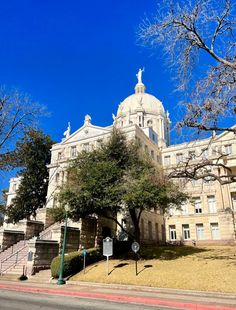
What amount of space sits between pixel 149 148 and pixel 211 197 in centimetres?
1239

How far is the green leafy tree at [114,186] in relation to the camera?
69.2 ft

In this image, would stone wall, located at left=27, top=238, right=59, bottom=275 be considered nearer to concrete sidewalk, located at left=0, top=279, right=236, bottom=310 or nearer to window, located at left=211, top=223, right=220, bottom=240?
concrete sidewalk, located at left=0, top=279, right=236, bottom=310

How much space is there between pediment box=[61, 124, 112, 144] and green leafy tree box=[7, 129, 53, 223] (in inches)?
209

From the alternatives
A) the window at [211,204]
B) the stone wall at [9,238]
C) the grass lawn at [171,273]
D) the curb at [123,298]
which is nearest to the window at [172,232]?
the window at [211,204]

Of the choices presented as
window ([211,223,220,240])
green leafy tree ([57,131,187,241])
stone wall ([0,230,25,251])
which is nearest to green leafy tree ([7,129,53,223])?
stone wall ([0,230,25,251])

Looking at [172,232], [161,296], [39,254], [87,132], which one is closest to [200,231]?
[172,232]

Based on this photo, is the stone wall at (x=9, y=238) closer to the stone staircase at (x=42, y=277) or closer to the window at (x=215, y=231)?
the stone staircase at (x=42, y=277)

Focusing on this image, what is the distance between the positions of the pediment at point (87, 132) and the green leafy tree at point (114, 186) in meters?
16.7

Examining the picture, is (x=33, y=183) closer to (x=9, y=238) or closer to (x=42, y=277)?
(x=9, y=238)

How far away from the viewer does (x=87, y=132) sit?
44.3 meters

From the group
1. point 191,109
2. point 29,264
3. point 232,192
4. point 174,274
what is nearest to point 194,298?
point 174,274

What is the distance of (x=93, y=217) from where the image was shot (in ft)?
96.6

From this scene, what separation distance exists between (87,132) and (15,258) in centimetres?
2436

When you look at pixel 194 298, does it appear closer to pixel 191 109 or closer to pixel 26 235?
pixel 191 109
